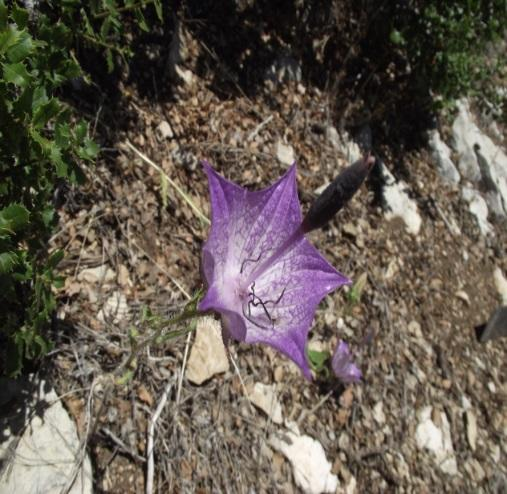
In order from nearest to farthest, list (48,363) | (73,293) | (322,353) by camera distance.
Result: (48,363) < (73,293) < (322,353)

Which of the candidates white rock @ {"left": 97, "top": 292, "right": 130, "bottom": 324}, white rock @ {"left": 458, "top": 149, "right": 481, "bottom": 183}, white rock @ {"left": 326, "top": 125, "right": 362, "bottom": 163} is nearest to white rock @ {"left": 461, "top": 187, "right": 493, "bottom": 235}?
white rock @ {"left": 458, "top": 149, "right": 481, "bottom": 183}

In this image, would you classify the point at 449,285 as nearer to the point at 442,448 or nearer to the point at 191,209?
the point at 442,448

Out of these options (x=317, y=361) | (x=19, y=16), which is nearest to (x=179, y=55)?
(x=19, y=16)

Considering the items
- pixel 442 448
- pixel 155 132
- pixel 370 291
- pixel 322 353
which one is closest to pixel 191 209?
pixel 155 132

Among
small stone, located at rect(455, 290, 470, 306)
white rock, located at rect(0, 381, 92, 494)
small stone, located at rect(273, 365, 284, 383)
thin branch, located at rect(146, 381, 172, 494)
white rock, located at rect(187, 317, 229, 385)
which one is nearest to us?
white rock, located at rect(0, 381, 92, 494)

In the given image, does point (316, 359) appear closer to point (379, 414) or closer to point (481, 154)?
point (379, 414)

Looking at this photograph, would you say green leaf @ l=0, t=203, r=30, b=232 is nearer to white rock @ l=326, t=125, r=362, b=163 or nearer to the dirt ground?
the dirt ground
